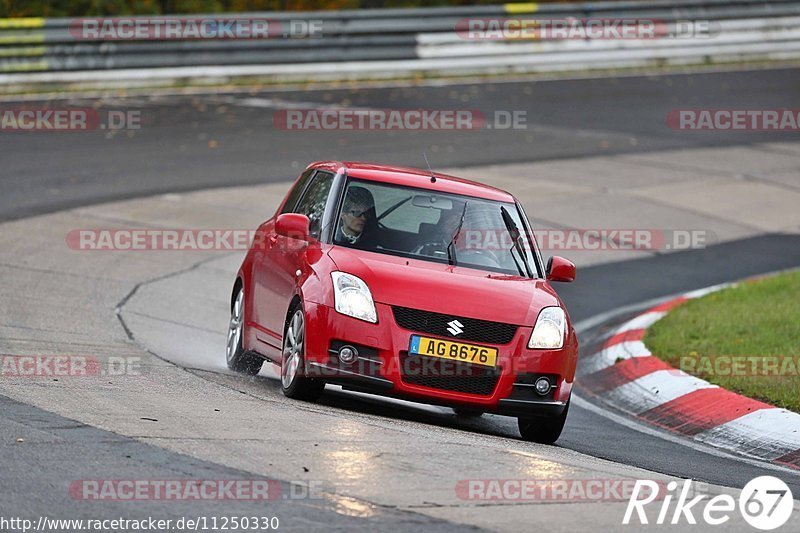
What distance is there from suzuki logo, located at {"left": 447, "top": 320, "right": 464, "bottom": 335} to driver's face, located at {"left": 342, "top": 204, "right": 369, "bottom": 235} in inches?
46.4

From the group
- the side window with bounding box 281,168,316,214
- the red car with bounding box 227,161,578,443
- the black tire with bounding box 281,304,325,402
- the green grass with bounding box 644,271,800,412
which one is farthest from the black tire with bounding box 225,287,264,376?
the green grass with bounding box 644,271,800,412

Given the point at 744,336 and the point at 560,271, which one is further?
the point at 744,336

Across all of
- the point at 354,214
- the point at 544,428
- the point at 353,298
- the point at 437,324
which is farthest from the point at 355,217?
the point at 544,428

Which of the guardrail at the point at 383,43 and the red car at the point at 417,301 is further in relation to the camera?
the guardrail at the point at 383,43

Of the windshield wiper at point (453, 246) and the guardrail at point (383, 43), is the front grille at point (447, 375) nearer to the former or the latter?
the windshield wiper at point (453, 246)

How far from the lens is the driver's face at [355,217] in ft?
30.2

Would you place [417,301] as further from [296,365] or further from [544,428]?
[544,428]

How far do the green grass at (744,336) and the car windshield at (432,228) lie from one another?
2.08m

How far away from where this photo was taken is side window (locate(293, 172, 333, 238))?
9.45m

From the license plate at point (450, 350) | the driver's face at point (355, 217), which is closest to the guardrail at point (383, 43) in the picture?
the driver's face at point (355, 217)

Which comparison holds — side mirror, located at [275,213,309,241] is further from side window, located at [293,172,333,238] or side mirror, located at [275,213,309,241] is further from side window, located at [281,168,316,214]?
side window, located at [281,168,316,214]

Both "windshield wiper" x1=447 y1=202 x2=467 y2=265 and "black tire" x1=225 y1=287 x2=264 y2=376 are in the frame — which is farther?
"black tire" x1=225 y1=287 x2=264 y2=376

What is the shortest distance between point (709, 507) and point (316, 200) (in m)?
4.08

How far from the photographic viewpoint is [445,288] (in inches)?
334
